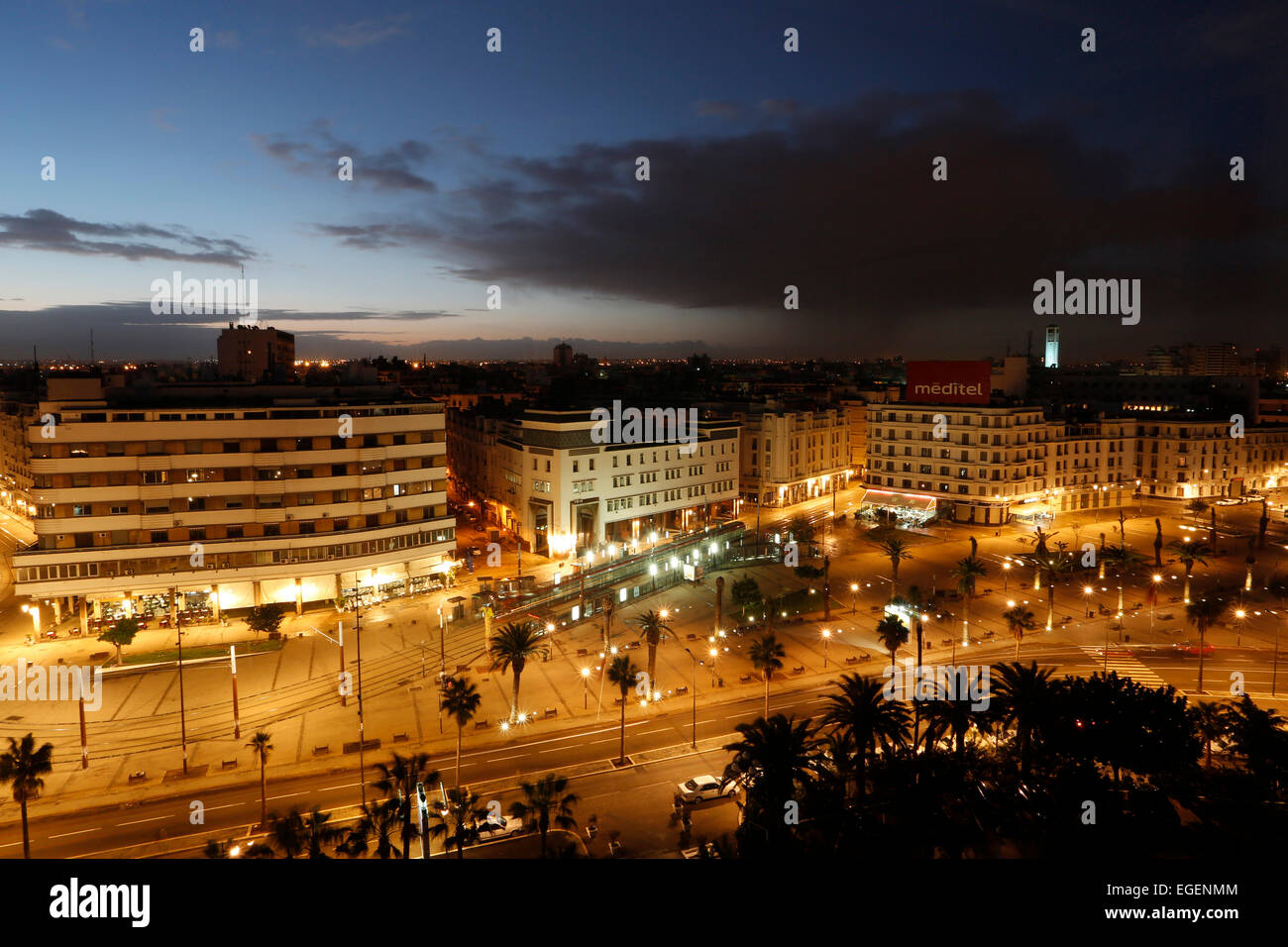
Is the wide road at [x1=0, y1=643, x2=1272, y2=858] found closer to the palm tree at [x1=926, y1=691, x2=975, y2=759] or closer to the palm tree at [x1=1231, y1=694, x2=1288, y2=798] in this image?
the palm tree at [x1=926, y1=691, x2=975, y2=759]

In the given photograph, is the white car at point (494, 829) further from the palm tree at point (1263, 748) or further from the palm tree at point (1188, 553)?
the palm tree at point (1188, 553)

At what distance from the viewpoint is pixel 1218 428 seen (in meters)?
97.8

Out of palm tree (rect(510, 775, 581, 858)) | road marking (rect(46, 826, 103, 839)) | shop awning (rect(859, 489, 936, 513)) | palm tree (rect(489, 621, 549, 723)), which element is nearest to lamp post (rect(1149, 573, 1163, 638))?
shop awning (rect(859, 489, 936, 513))

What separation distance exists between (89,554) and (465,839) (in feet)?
133

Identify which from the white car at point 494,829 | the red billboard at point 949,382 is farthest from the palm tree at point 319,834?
the red billboard at point 949,382

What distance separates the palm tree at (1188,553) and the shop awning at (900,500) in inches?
916

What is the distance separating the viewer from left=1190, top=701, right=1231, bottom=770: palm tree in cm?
3022

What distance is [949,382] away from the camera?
9012 cm

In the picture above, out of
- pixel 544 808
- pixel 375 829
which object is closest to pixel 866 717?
pixel 544 808

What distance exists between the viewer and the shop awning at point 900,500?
8925cm

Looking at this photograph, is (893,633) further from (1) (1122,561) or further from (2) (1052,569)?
(1) (1122,561)

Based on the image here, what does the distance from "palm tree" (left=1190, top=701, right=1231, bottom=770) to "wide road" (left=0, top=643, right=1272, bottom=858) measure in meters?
12.7
